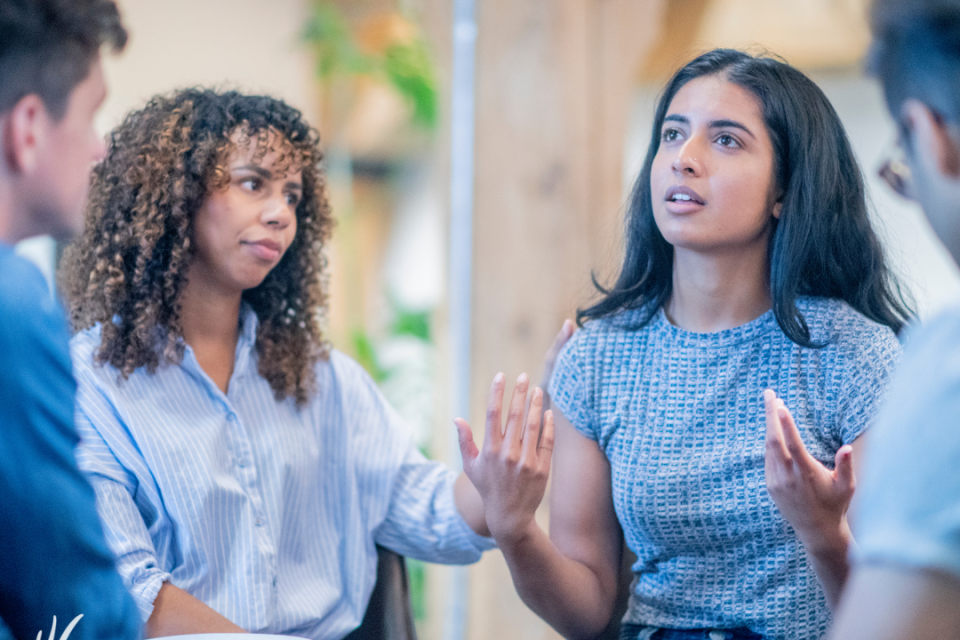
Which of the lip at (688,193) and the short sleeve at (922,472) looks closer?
the short sleeve at (922,472)

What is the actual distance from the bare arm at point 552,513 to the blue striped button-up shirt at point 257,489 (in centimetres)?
17

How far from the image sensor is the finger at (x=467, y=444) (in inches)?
43.4

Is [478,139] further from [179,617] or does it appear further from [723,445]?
[179,617]

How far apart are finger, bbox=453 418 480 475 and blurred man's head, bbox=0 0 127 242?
0.51 metres

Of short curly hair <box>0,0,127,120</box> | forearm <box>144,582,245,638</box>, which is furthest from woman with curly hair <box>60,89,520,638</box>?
short curly hair <box>0,0,127,120</box>

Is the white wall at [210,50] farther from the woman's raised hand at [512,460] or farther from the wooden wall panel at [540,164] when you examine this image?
the woman's raised hand at [512,460]

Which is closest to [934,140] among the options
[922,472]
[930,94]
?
[930,94]

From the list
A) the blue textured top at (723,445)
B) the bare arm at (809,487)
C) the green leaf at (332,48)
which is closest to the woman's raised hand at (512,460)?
the blue textured top at (723,445)

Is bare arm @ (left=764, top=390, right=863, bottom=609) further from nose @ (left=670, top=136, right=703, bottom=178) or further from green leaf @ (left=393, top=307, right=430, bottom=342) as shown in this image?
green leaf @ (left=393, top=307, right=430, bottom=342)

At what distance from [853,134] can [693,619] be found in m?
2.45

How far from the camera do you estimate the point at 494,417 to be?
3.57ft

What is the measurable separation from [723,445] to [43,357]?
2.87 ft

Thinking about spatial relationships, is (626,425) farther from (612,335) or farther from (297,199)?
(297,199)

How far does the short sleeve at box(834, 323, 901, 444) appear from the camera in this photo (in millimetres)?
1146
